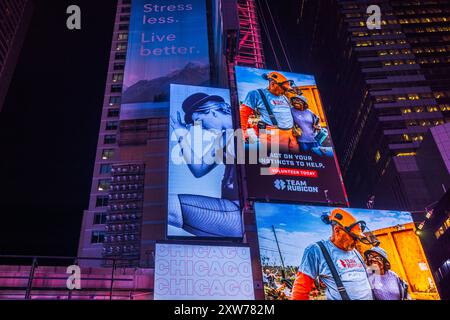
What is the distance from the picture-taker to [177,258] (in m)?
Result: 17.8

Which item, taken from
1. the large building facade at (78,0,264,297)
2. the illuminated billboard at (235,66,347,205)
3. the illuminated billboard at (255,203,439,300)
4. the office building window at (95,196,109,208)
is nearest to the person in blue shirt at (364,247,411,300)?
the illuminated billboard at (255,203,439,300)

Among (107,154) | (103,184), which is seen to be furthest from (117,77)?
(103,184)

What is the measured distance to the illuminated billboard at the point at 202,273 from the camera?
1680 centimetres

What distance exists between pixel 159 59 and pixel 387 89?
4601 centimetres

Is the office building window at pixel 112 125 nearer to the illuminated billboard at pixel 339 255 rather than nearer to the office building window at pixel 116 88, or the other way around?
the office building window at pixel 116 88

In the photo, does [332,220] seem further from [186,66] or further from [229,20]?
[186,66]

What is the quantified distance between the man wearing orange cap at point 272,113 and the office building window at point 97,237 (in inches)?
1107

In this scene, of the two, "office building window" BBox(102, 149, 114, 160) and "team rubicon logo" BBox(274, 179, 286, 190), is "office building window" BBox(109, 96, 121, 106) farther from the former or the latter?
"team rubicon logo" BBox(274, 179, 286, 190)

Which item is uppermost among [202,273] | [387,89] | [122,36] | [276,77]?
[122,36]

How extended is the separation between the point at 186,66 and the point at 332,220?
27962 millimetres

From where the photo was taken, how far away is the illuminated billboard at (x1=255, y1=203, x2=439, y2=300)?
18.6m

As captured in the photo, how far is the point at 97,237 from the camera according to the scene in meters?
47.7

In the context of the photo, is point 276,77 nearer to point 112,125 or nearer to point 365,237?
point 365,237

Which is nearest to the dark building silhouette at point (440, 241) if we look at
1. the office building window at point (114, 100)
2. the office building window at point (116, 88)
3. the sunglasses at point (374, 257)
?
the sunglasses at point (374, 257)
